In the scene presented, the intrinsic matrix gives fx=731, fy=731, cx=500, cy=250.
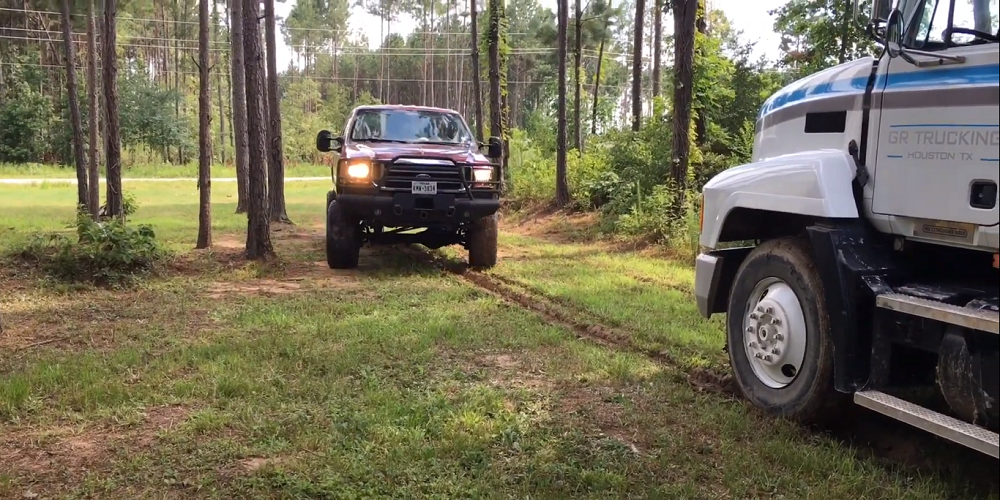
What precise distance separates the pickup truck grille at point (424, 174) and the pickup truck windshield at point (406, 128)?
1.10 m

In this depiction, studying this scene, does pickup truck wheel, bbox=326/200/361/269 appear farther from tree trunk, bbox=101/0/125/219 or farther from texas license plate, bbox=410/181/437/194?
tree trunk, bbox=101/0/125/219

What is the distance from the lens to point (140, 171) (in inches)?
1513

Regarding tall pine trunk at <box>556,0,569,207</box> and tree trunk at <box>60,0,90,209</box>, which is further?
tall pine trunk at <box>556,0,569,207</box>

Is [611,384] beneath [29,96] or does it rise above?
beneath

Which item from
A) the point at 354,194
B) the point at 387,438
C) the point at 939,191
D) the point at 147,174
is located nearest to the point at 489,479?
the point at 387,438

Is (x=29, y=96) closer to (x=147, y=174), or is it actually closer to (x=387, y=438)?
(x=147, y=174)

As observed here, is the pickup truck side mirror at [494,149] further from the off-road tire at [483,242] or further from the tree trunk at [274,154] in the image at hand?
the tree trunk at [274,154]

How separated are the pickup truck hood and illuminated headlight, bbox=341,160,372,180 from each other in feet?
0.25

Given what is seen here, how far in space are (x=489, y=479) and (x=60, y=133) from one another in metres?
45.0

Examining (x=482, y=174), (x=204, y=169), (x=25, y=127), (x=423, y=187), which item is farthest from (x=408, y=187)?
(x=25, y=127)

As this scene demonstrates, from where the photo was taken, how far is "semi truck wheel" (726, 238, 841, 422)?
12.5 feet

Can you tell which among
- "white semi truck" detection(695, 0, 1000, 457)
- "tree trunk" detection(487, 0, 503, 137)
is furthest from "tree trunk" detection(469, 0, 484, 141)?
"white semi truck" detection(695, 0, 1000, 457)

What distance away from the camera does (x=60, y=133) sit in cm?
4056

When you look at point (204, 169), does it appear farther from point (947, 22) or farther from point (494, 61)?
point (947, 22)
